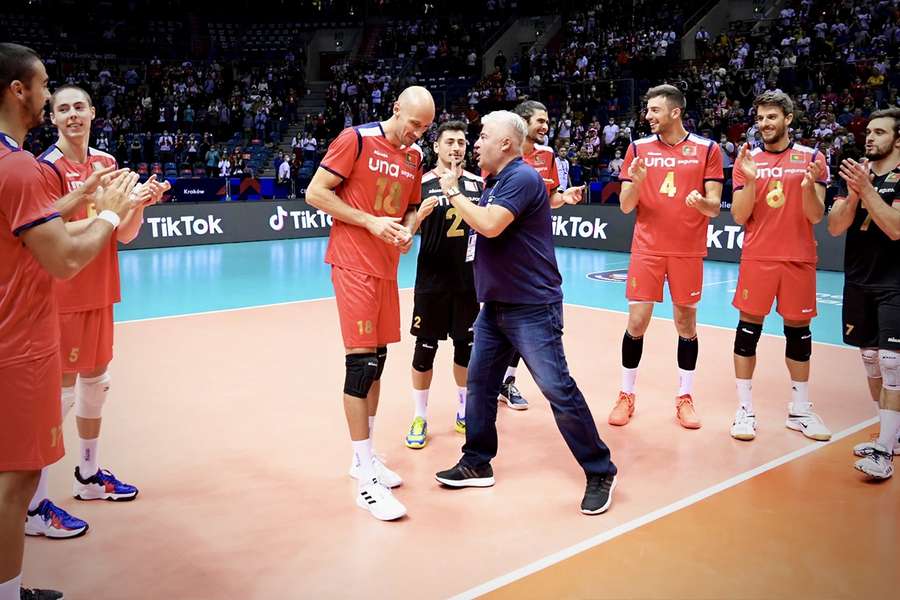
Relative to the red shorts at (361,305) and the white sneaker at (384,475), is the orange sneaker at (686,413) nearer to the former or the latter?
the white sneaker at (384,475)

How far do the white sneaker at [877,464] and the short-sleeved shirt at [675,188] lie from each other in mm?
1837

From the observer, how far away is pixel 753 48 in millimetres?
20906

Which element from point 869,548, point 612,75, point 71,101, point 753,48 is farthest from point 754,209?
point 612,75

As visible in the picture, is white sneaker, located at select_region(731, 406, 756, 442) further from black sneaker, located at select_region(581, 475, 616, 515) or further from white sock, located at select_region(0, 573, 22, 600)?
white sock, located at select_region(0, 573, 22, 600)

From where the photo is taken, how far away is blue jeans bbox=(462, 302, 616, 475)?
4340 mm

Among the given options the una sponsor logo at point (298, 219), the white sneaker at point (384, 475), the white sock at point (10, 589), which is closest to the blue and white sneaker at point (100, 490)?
the white sneaker at point (384, 475)

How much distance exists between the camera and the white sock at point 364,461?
4379mm

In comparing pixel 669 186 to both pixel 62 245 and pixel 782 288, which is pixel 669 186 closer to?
pixel 782 288

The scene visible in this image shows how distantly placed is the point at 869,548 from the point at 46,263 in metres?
3.84

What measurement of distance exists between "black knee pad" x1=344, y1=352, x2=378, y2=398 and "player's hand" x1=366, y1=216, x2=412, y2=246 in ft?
2.21

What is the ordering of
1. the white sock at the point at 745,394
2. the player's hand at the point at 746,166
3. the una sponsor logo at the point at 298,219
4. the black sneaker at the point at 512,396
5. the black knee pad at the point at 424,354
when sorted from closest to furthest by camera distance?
1. the player's hand at the point at 746,166
2. the black knee pad at the point at 424,354
3. the white sock at the point at 745,394
4. the black sneaker at the point at 512,396
5. the una sponsor logo at the point at 298,219

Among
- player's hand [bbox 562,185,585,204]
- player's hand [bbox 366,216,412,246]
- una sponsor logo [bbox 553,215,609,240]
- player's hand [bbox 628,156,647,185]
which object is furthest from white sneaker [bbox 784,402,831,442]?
una sponsor logo [bbox 553,215,609,240]

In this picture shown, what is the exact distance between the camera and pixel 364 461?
14.5 feet

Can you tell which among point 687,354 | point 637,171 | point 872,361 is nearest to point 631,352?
point 687,354
